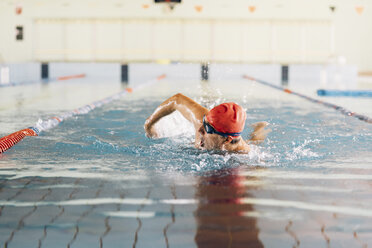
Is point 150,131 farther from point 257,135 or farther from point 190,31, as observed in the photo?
point 190,31

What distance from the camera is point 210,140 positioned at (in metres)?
3.08

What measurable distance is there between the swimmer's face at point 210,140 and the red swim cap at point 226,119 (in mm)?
91

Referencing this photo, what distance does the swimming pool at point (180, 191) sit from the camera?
5.88 ft

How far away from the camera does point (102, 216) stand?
199cm

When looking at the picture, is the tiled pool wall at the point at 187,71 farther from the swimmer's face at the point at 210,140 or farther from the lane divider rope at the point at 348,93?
the swimmer's face at the point at 210,140

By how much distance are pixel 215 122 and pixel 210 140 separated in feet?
0.68

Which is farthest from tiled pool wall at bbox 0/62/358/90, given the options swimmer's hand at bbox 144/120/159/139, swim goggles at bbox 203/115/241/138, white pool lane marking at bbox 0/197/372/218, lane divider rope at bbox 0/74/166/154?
white pool lane marking at bbox 0/197/372/218

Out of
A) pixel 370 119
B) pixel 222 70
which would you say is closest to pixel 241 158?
pixel 370 119

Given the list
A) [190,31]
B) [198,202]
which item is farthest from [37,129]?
[190,31]

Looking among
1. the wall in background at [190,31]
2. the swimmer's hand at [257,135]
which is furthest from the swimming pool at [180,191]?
the wall in background at [190,31]

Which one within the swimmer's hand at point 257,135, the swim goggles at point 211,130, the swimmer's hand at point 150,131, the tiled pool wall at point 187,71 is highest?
the tiled pool wall at point 187,71

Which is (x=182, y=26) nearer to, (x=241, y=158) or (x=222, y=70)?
(x=222, y=70)

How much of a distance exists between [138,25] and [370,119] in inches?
599

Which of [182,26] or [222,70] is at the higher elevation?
[182,26]
